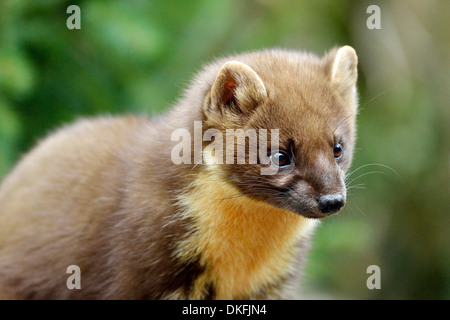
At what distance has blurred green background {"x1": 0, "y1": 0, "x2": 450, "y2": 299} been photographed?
4.25 meters

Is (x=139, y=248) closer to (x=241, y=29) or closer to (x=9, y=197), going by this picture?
(x=9, y=197)

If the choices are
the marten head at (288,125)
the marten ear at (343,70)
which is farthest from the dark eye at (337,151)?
the marten ear at (343,70)

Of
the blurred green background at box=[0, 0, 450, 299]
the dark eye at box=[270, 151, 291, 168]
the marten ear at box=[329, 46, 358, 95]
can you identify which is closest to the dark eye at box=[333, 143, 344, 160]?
the dark eye at box=[270, 151, 291, 168]

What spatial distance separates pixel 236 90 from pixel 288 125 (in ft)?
1.00

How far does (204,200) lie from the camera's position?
3000 mm

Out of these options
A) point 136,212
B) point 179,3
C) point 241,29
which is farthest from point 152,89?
point 136,212

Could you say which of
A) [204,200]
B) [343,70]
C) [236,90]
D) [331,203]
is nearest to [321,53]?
[343,70]

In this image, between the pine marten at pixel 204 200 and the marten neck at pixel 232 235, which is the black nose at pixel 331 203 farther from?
the marten neck at pixel 232 235

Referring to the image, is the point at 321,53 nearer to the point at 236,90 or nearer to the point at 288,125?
the point at 236,90

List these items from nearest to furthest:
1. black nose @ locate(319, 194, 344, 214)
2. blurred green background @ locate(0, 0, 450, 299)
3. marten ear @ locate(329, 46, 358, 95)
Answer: black nose @ locate(319, 194, 344, 214) < marten ear @ locate(329, 46, 358, 95) < blurred green background @ locate(0, 0, 450, 299)

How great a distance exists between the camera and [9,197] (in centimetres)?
376

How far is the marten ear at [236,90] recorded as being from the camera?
2.82 metres

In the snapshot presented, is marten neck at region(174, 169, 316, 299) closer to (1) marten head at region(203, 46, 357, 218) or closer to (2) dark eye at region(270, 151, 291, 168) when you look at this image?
(1) marten head at region(203, 46, 357, 218)
